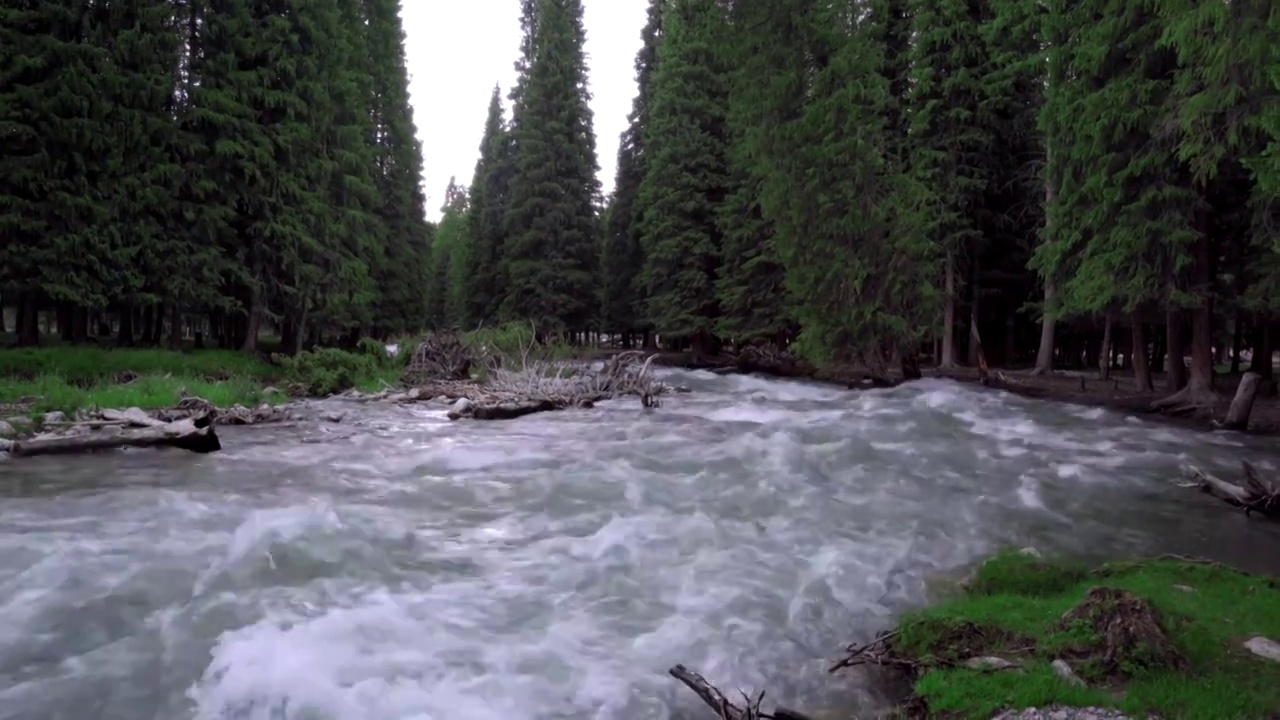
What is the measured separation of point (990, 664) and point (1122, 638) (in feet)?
2.30

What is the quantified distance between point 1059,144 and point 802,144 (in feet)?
21.5

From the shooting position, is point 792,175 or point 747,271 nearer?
point 792,175

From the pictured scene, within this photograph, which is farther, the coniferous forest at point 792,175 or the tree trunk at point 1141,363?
the tree trunk at point 1141,363

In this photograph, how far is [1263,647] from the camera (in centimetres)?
471

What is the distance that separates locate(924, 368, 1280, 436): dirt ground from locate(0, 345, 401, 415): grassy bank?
1789cm

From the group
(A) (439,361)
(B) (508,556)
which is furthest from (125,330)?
(B) (508,556)

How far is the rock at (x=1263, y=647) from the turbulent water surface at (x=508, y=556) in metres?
2.14

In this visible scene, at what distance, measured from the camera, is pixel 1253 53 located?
7168 mm

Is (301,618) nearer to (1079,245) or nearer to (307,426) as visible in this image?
(307,426)

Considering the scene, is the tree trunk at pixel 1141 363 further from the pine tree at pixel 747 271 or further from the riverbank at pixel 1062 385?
the pine tree at pixel 747 271

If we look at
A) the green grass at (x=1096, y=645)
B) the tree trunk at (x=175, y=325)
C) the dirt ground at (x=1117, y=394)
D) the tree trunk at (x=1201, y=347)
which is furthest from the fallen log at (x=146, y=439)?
the tree trunk at (x=1201, y=347)

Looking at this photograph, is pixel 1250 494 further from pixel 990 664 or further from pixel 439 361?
pixel 439 361

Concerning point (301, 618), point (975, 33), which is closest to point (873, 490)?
point (301, 618)

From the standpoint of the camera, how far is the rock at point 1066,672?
4.32 meters
